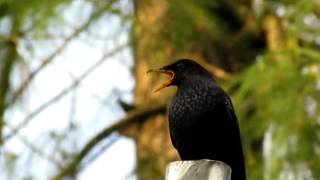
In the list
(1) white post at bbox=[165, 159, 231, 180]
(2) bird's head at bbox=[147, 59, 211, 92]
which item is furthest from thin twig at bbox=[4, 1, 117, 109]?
(1) white post at bbox=[165, 159, 231, 180]

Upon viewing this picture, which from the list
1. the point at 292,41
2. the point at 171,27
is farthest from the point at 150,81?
the point at 292,41

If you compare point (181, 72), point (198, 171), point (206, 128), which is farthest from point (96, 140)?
point (198, 171)

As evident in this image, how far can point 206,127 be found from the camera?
3.86 m

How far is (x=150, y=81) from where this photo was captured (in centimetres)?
679

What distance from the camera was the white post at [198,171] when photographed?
2.99 meters

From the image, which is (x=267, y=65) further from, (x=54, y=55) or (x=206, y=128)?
(x=206, y=128)

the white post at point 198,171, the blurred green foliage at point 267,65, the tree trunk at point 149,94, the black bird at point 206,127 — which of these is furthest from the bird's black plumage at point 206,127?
the tree trunk at point 149,94

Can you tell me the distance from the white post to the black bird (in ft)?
2.51

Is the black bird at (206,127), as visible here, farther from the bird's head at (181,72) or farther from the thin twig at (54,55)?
the thin twig at (54,55)

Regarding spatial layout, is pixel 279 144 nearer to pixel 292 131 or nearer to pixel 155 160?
pixel 292 131

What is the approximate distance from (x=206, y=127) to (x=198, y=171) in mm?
860

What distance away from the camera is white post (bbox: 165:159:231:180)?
2992 millimetres

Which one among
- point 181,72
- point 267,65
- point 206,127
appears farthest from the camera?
point 267,65

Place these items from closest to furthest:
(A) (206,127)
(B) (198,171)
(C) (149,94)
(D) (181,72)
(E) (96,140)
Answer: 1. (B) (198,171)
2. (A) (206,127)
3. (D) (181,72)
4. (E) (96,140)
5. (C) (149,94)
